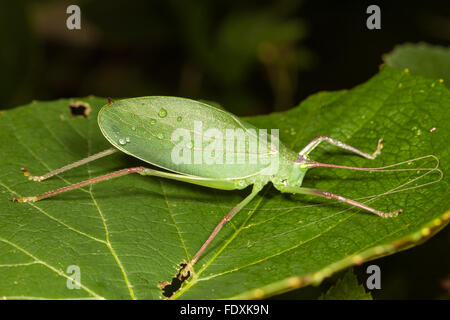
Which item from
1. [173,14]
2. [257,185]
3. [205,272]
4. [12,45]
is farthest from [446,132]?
[12,45]

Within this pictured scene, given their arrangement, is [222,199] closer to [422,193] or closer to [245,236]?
[245,236]

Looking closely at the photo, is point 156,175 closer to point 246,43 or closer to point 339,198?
point 339,198

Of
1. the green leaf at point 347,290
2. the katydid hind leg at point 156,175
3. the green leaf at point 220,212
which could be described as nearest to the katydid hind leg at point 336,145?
the green leaf at point 220,212

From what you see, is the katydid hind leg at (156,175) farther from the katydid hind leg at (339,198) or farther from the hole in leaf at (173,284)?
the hole in leaf at (173,284)

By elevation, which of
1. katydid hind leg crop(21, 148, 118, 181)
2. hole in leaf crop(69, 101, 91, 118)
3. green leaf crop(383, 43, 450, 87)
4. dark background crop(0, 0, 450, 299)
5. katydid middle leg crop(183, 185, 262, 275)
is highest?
dark background crop(0, 0, 450, 299)

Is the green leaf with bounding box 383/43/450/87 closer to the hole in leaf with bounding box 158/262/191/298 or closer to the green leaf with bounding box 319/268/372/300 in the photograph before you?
the green leaf with bounding box 319/268/372/300

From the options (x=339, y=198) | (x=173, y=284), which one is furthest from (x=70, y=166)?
(x=339, y=198)

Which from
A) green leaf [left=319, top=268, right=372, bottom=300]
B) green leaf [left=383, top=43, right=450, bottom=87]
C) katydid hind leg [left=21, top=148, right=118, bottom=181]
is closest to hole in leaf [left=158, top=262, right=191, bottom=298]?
green leaf [left=319, top=268, right=372, bottom=300]
